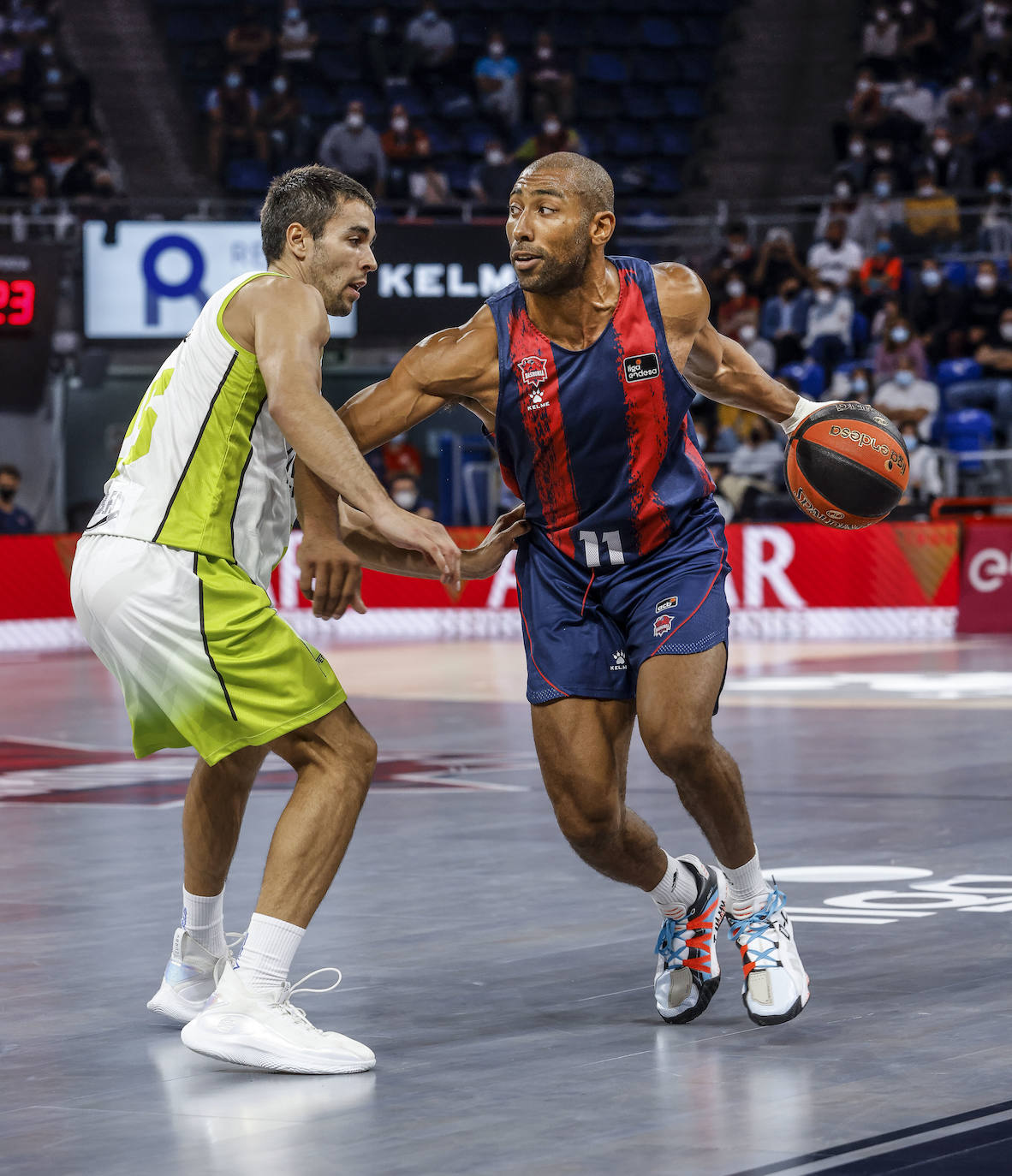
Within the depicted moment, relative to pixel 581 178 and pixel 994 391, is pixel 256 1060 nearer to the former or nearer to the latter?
pixel 581 178

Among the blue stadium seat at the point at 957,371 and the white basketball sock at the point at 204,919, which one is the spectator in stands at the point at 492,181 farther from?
the white basketball sock at the point at 204,919

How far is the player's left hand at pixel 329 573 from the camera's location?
15.7 feet

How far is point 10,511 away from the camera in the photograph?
1911cm

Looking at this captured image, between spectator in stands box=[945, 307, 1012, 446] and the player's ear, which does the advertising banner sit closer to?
spectator in stands box=[945, 307, 1012, 446]

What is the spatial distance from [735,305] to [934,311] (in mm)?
2204

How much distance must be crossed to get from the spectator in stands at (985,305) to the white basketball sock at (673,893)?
56.9ft

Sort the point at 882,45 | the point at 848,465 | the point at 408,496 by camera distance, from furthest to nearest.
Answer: the point at 882,45 < the point at 408,496 < the point at 848,465

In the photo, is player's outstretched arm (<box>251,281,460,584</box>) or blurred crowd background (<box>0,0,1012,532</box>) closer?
player's outstretched arm (<box>251,281,460,584</box>)

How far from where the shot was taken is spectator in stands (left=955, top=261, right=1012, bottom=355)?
21750mm

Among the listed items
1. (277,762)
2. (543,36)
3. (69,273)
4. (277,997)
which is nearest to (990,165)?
(543,36)

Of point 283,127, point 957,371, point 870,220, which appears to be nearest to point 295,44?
point 283,127

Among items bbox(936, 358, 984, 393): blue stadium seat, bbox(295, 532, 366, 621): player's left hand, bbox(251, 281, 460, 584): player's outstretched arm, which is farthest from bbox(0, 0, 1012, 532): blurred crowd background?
bbox(251, 281, 460, 584): player's outstretched arm

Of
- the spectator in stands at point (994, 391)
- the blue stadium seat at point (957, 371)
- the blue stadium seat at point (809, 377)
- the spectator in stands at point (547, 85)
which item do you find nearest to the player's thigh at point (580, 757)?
the blue stadium seat at point (809, 377)

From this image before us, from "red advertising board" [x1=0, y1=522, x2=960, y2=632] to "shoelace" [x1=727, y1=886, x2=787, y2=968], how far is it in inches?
515
